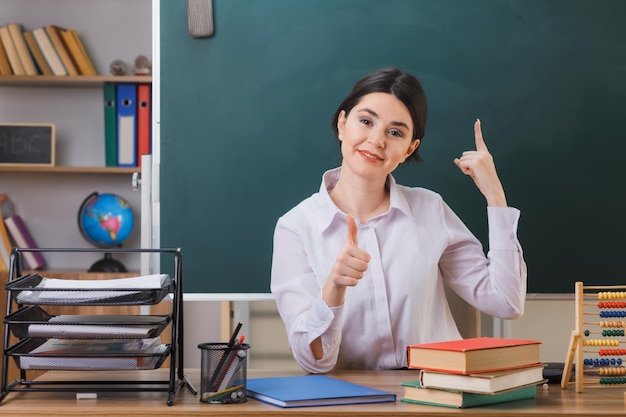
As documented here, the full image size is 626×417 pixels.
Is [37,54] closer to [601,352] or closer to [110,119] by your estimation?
[110,119]

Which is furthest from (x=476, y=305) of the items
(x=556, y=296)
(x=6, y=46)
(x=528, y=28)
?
(x=6, y=46)

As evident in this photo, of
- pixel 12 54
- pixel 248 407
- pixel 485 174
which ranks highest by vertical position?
pixel 12 54

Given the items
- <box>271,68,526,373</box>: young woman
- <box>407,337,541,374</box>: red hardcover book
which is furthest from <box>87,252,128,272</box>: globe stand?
<box>407,337,541,374</box>: red hardcover book

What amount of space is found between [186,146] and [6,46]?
188 centimetres

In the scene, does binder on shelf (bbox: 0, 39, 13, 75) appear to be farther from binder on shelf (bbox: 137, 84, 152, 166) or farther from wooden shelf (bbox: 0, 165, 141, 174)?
binder on shelf (bbox: 137, 84, 152, 166)

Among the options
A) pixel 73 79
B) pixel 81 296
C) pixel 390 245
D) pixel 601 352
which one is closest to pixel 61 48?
pixel 73 79

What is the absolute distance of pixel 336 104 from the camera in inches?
99.0

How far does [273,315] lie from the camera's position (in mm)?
3410

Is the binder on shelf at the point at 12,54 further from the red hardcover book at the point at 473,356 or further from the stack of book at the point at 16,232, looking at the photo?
the red hardcover book at the point at 473,356

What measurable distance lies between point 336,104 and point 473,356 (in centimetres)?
132

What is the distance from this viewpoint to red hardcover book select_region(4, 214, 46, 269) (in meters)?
3.97

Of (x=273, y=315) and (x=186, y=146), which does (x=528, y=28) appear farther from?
(x=273, y=315)

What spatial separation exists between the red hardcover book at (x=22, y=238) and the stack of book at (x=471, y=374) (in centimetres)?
299

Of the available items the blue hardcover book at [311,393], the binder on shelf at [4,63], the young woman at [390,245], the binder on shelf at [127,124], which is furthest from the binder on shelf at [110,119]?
the blue hardcover book at [311,393]
